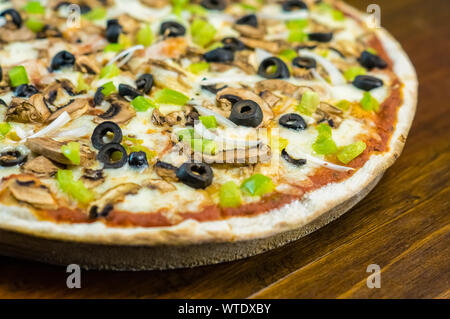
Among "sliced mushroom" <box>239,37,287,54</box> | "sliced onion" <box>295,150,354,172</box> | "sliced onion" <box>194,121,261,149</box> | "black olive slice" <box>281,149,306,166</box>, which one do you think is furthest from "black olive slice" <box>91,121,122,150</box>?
"sliced mushroom" <box>239,37,287,54</box>

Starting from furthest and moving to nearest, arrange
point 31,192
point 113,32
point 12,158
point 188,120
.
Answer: point 113,32, point 188,120, point 12,158, point 31,192

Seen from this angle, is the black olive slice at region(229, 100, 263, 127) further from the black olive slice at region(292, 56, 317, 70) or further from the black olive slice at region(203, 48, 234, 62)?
the black olive slice at region(292, 56, 317, 70)

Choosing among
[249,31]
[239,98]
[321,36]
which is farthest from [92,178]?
[321,36]

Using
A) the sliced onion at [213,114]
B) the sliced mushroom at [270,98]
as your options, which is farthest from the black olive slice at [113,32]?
the sliced mushroom at [270,98]

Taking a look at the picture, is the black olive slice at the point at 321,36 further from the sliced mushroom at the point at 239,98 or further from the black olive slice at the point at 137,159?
the black olive slice at the point at 137,159

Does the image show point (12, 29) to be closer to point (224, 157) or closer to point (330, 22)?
point (224, 157)

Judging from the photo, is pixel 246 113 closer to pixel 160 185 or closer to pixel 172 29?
pixel 160 185

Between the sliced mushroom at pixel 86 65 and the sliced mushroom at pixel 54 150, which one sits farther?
the sliced mushroom at pixel 86 65
